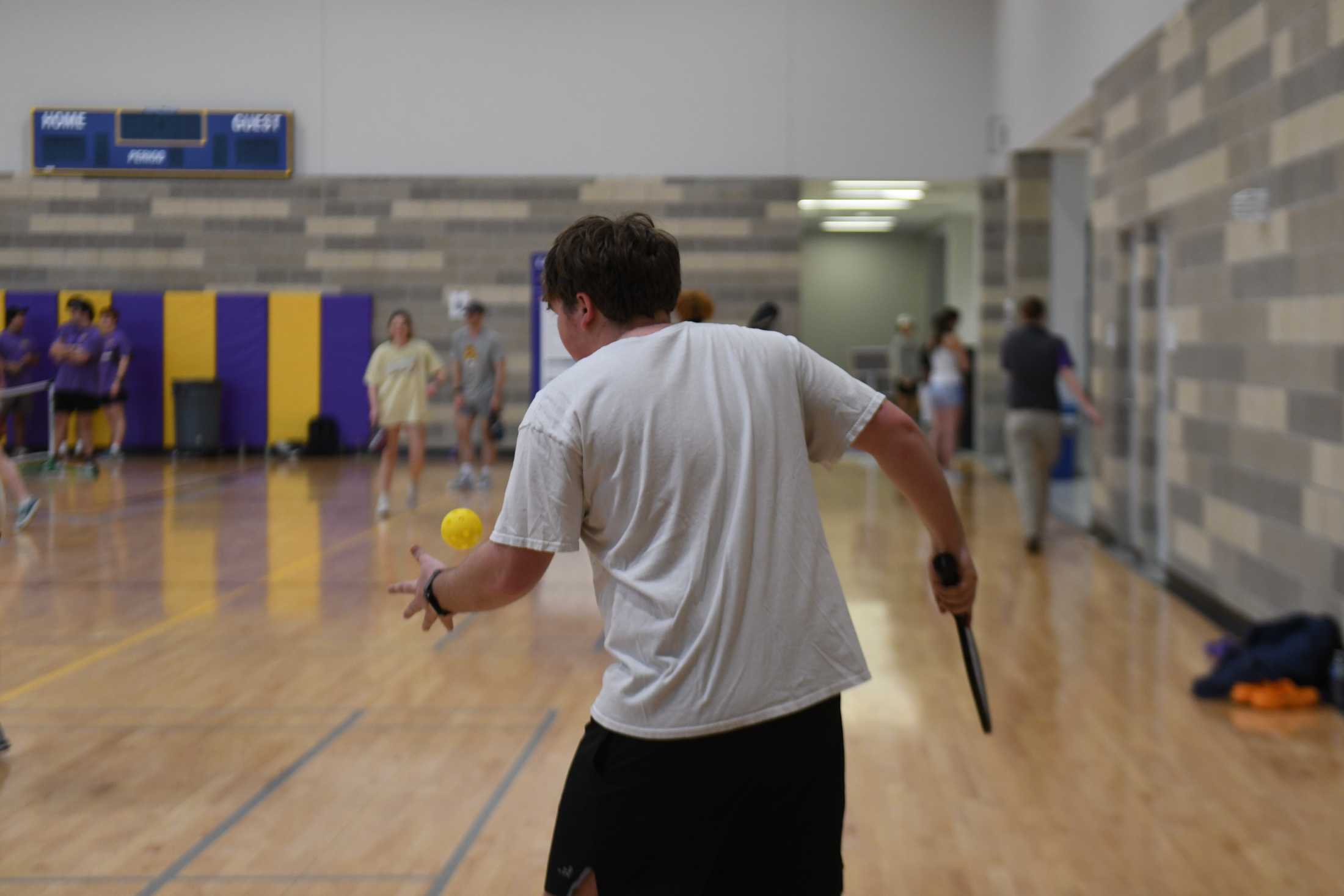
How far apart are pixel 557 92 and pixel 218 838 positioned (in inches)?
617

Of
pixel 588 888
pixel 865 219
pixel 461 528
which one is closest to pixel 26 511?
pixel 461 528

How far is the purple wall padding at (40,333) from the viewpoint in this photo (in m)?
18.9

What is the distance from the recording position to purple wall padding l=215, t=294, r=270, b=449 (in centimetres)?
1914

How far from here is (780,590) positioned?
2346 mm

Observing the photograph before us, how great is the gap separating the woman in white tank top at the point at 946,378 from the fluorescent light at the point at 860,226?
397 inches

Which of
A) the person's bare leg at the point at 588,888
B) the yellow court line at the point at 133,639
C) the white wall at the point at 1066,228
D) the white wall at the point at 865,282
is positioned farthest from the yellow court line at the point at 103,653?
the white wall at the point at 865,282

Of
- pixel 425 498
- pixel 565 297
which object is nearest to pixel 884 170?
pixel 425 498

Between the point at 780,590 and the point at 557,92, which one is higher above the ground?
the point at 557,92

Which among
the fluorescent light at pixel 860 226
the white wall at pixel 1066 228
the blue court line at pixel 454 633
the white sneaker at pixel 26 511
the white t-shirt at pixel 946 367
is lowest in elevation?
the blue court line at pixel 454 633

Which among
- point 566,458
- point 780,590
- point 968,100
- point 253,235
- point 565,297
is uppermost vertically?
point 968,100

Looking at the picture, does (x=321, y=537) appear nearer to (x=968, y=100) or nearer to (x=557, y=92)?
(x=557, y=92)

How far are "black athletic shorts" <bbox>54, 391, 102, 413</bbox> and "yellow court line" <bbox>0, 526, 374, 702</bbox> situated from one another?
830 centimetres

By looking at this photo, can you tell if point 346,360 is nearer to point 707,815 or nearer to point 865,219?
point 865,219

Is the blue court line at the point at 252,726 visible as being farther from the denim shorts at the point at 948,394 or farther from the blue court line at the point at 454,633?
the denim shorts at the point at 948,394
